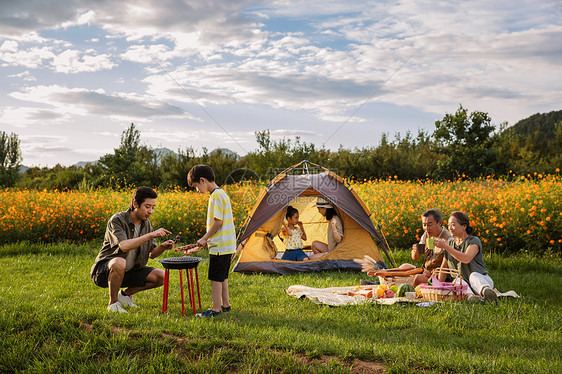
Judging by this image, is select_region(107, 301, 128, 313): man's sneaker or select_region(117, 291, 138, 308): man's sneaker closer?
select_region(107, 301, 128, 313): man's sneaker

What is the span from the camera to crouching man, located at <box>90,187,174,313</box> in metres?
4.43

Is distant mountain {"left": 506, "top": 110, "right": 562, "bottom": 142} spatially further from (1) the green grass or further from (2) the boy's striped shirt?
(2) the boy's striped shirt

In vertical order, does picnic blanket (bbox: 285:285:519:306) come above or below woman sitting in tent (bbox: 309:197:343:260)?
below

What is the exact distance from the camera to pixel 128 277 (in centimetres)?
474

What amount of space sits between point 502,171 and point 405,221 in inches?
502

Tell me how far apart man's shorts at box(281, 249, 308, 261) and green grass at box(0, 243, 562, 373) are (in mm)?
1499

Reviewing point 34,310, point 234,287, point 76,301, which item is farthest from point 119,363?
point 234,287

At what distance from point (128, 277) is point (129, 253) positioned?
0.90 ft

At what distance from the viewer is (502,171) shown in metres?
19.0

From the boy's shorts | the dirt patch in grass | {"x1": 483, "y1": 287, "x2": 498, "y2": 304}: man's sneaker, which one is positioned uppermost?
the boy's shorts

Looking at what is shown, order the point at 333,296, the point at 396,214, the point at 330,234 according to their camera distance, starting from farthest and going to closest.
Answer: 1. the point at 396,214
2. the point at 330,234
3. the point at 333,296

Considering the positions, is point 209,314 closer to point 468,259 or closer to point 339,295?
point 339,295

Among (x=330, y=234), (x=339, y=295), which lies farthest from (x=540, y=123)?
(x=339, y=295)

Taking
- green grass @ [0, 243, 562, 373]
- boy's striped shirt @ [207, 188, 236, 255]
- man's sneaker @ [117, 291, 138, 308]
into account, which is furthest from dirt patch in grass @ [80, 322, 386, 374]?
man's sneaker @ [117, 291, 138, 308]
